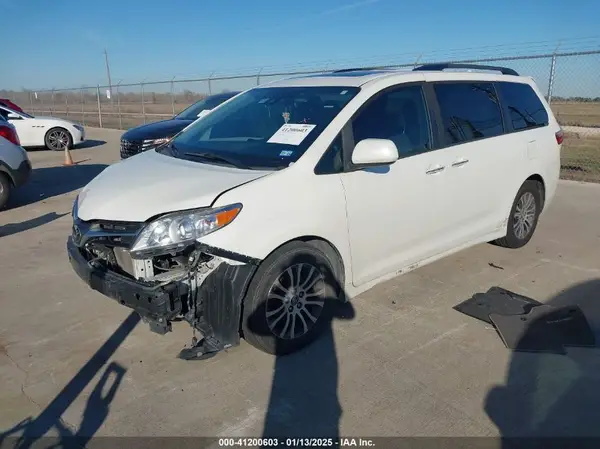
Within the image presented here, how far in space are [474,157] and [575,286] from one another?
1.54m

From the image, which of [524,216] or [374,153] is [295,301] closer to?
[374,153]

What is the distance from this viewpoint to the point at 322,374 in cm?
325

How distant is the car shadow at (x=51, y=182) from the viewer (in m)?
8.59

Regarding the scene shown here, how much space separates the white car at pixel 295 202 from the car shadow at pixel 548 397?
1.20 m

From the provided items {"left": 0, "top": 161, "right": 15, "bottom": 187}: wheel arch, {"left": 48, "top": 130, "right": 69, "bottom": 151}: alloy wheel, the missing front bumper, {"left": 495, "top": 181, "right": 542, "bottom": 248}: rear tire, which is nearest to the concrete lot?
the missing front bumper

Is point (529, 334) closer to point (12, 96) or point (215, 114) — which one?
point (215, 114)

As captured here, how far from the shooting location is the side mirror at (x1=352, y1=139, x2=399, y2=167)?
3406mm

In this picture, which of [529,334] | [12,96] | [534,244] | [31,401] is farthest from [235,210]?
[12,96]

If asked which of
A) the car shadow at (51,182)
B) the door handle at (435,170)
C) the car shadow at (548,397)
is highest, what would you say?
the door handle at (435,170)

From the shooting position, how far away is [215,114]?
180 inches

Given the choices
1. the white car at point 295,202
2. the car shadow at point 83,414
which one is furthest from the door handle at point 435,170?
the car shadow at point 83,414

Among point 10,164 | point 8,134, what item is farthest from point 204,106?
point 10,164

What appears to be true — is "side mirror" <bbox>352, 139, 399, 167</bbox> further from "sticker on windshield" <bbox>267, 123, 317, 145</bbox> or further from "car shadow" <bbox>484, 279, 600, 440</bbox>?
"car shadow" <bbox>484, 279, 600, 440</bbox>

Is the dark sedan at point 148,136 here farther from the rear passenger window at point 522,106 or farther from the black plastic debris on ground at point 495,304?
the black plastic debris on ground at point 495,304
